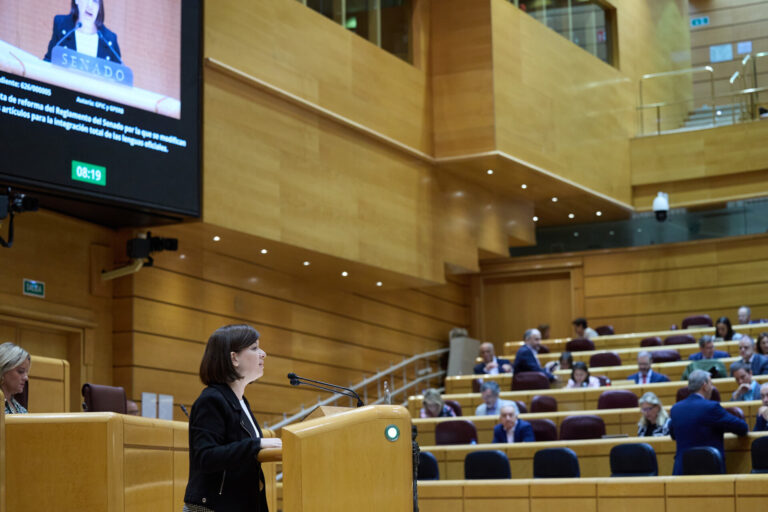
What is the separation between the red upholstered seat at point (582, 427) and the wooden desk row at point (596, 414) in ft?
1.42

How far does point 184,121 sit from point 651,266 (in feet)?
27.0

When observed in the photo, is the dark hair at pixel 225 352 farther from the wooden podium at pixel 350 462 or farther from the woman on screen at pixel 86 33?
the woman on screen at pixel 86 33

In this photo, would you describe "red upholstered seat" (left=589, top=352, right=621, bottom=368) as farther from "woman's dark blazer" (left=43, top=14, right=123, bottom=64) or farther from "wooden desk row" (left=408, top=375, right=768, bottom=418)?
"woman's dark blazer" (left=43, top=14, right=123, bottom=64)


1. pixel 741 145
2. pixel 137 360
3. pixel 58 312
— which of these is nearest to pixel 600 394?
pixel 137 360

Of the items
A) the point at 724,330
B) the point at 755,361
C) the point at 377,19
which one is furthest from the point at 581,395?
the point at 377,19

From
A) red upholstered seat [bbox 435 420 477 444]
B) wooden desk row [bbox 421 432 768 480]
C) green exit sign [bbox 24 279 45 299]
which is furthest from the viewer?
red upholstered seat [bbox 435 420 477 444]

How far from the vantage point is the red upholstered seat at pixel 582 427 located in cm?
830

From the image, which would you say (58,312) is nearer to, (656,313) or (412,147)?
(412,147)

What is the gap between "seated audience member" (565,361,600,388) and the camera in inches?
409

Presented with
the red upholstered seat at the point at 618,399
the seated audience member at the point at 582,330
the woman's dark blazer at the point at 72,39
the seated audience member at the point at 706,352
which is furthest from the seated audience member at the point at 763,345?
the woman's dark blazer at the point at 72,39

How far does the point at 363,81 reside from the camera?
1112 centimetres

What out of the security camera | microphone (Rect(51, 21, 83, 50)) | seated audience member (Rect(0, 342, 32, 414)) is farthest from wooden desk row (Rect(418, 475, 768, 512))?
the security camera

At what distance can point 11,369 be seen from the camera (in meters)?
3.93

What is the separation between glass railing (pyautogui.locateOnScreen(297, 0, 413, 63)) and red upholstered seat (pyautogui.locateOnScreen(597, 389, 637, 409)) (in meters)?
4.61
